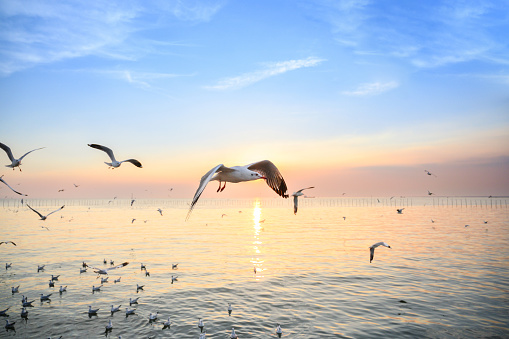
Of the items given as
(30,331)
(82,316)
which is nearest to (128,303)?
(82,316)

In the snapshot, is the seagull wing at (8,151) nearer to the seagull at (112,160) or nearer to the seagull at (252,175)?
the seagull at (112,160)

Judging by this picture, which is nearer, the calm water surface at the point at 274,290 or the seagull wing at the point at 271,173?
the seagull wing at the point at 271,173

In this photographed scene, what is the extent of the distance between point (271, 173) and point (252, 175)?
63.6 inches

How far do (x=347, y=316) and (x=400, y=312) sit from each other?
10.4 feet

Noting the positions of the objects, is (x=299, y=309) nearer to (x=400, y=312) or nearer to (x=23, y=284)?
(x=400, y=312)

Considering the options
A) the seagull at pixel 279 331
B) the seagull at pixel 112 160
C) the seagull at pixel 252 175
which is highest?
the seagull at pixel 112 160

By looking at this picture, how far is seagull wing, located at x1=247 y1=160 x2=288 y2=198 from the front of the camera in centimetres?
1389

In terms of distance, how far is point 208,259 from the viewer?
34.4 m

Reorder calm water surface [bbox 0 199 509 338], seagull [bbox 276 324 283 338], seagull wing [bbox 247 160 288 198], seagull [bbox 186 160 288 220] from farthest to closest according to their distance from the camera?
calm water surface [bbox 0 199 509 338]
seagull [bbox 276 324 283 338]
seagull wing [bbox 247 160 288 198]
seagull [bbox 186 160 288 220]

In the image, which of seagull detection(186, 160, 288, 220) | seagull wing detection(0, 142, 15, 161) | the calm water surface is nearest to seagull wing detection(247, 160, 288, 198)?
seagull detection(186, 160, 288, 220)

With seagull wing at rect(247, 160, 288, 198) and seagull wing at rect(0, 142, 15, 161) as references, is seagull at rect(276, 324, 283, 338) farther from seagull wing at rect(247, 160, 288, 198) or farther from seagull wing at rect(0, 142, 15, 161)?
seagull wing at rect(0, 142, 15, 161)

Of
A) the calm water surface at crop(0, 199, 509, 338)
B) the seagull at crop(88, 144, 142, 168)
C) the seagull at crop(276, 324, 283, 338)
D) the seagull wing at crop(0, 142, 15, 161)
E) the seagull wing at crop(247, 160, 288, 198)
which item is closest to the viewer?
the seagull wing at crop(247, 160, 288, 198)

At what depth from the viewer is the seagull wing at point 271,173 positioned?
13.9m

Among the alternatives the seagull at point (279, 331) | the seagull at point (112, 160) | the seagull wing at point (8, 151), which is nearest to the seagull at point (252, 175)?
the seagull at point (112, 160)
